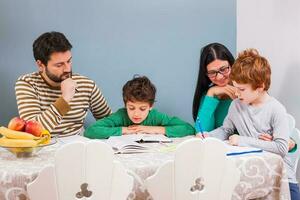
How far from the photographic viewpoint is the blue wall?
7.39 feet

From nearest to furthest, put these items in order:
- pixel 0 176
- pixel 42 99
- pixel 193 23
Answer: pixel 0 176 < pixel 42 99 < pixel 193 23

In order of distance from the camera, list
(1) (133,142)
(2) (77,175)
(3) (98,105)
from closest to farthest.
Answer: (2) (77,175)
(1) (133,142)
(3) (98,105)

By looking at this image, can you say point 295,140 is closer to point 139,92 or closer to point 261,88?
point 261,88

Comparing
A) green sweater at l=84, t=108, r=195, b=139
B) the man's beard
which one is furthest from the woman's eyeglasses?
the man's beard

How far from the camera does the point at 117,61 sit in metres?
2.41

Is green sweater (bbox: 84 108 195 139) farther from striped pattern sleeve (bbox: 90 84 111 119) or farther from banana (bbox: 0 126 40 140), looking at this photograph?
banana (bbox: 0 126 40 140)

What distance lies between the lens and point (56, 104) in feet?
6.24

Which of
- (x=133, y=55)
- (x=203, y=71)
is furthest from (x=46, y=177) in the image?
(x=133, y=55)

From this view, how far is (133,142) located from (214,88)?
57 cm

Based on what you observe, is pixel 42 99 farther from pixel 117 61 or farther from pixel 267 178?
pixel 267 178

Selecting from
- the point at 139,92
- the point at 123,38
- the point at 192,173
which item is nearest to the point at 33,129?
the point at 139,92

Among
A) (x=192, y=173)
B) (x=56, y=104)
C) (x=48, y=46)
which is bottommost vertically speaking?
(x=192, y=173)

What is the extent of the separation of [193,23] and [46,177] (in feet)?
5.31

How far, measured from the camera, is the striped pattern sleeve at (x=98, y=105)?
2.18 metres
